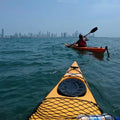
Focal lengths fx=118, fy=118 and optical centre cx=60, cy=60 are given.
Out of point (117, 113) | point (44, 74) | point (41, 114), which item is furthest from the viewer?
point (44, 74)

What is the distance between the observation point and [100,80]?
18.1ft

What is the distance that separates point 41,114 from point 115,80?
4.32 metres

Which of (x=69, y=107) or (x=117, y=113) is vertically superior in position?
(x=69, y=107)

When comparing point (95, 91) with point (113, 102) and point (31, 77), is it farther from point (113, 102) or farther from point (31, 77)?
point (31, 77)

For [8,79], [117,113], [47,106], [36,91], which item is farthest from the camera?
[8,79]

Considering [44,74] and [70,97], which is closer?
[70,97]

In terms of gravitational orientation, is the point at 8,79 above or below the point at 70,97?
below

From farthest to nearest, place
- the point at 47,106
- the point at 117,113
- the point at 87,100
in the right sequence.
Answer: the point at 117,113, the point at 87,100, the point at 47,106

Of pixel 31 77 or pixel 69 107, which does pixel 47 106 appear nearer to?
pixel 69 107

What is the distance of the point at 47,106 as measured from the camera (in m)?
2.62

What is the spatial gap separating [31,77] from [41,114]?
344cm

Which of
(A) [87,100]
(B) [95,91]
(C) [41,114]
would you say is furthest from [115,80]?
(C) [41,114]

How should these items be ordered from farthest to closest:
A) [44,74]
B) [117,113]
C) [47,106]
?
1. [44,74]
2. [117,113]
3. [47,106]

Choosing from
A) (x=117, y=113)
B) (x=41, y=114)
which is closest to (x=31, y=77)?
(x=41, y=114)
